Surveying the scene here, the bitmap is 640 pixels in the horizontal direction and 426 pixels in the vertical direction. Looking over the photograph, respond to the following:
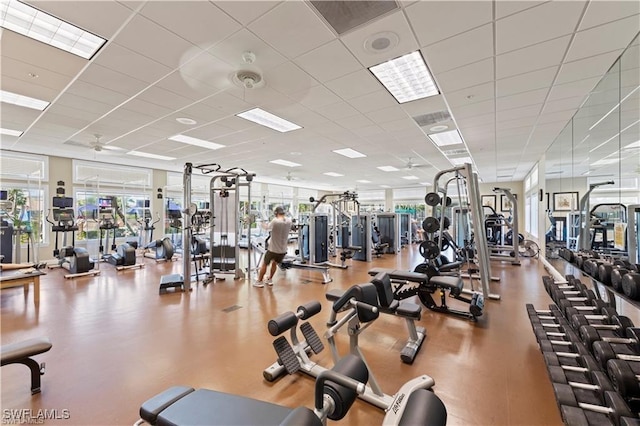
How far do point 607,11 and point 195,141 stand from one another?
22.9 ft

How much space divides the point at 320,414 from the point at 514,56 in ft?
12.7

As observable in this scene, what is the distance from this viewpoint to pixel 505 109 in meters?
4.49

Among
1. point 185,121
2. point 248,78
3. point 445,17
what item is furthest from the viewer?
point 185,121

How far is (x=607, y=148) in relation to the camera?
334cm

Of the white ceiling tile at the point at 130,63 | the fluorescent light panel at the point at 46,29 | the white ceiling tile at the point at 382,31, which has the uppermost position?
the fluorescent light panel at the point at 46,29

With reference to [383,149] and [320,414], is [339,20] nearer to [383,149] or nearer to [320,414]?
[320,414]

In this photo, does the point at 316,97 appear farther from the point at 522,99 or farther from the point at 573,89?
the point at 573,89

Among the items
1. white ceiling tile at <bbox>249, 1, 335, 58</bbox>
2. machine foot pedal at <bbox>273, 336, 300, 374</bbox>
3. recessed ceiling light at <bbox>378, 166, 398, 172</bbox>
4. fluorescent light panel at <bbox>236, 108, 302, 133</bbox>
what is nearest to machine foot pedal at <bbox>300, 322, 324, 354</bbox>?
machine foot pedal at <bbox>273, 336, 300, 374</bbox>

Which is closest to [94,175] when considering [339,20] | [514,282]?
[339,20]

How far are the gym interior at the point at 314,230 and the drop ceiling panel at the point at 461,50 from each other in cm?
3

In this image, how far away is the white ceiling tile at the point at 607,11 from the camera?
223 cm

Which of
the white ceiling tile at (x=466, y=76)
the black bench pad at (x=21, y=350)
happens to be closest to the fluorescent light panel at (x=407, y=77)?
the white ceiling tile at (x=466, y=76)

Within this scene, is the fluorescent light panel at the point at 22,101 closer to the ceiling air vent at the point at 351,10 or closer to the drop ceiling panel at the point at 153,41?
the drop ceiling panel at the point at 153,41

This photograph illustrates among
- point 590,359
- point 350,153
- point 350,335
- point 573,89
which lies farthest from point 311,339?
point 350,153
